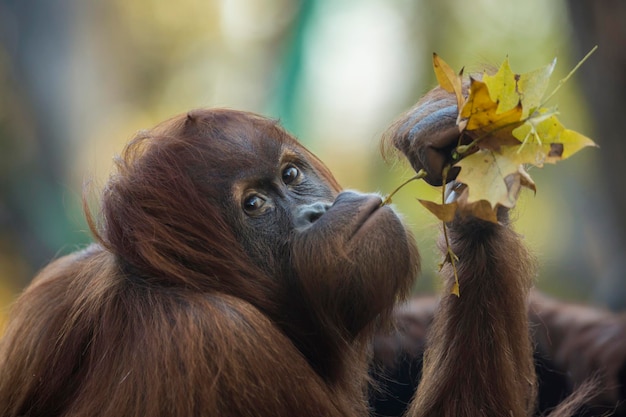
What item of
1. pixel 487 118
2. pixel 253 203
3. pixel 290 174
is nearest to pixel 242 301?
pixel 253 203

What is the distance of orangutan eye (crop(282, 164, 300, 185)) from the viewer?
2.40 meters

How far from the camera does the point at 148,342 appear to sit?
6.37 feet

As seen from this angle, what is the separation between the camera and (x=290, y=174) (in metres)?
2.42

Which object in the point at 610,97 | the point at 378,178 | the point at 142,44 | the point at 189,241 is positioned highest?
the point at 142,44

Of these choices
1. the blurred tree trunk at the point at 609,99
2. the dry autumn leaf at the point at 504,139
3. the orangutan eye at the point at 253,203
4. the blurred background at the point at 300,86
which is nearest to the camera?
the dry autumn leaf at the point at 504,139

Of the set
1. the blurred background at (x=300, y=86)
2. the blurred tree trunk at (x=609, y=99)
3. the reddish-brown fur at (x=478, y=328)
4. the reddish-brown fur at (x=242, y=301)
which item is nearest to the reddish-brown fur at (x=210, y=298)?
the reddish-brown fur at (x=242, y=301)

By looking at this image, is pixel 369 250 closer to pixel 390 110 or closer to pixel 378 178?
pixel 378 178

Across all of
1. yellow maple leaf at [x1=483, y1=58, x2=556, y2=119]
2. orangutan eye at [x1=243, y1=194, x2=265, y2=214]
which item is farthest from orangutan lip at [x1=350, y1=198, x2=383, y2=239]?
yellow maple leaf at [x1=483, y1=58, x2=556, y2=119]

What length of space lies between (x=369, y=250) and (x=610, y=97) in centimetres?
289

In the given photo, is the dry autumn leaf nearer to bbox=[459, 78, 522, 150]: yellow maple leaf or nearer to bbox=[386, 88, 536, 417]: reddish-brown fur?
bbox=[459, 78, 522, 150]: yellow maple leaf

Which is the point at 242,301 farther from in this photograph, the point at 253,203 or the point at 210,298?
the point at 253,203

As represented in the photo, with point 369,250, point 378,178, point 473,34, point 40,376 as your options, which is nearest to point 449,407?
point 369,250

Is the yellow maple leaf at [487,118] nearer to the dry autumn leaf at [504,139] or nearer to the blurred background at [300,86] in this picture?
Result: the dry autumn leaf at [504,139]

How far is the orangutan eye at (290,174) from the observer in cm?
240
